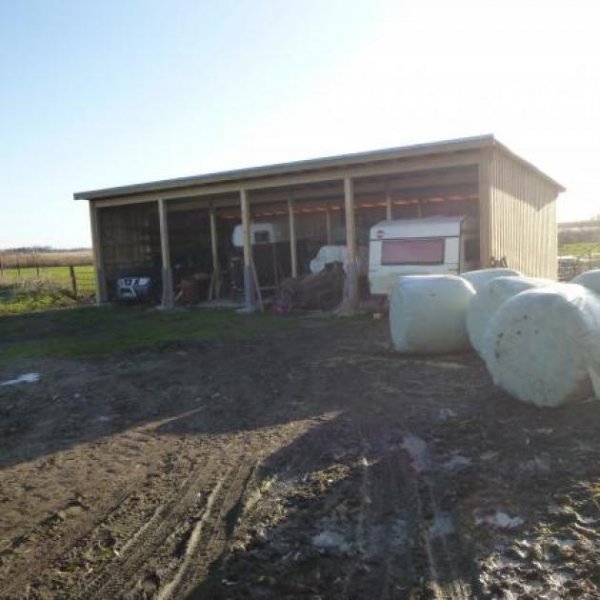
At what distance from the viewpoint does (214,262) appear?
21250mm

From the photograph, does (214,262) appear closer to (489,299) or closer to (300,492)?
(489,299)

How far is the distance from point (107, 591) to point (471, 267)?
39.3 feet

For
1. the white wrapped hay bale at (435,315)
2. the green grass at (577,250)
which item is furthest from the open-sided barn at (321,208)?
the green grass at (577,250)

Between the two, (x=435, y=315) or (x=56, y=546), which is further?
(x=435, y=315)

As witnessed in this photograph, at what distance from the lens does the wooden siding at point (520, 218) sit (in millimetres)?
13911

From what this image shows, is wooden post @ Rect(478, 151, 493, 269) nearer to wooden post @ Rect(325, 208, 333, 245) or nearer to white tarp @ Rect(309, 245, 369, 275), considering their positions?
white tarp @ Rect(309, 245, 369, 275)

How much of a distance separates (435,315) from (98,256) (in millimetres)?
14930

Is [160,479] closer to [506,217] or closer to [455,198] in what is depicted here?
[506,217]

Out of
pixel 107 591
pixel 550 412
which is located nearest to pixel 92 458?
pixel 107 591

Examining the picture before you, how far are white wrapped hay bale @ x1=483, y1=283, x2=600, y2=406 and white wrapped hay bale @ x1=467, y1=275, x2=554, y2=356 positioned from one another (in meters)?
1.34

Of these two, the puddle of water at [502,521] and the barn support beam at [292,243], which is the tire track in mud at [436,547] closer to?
the puddle of water at [502,521]

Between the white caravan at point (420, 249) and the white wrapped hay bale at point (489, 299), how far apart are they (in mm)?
5169

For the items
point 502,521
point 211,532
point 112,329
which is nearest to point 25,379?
point 112,329

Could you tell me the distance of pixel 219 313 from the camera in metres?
17.1
